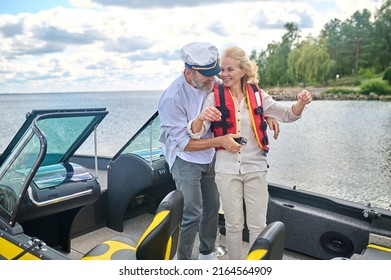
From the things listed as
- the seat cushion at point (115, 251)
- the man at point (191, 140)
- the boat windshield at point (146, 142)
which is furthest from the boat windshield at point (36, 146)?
the man at point (191, 140)

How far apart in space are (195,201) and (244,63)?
683 millimetres

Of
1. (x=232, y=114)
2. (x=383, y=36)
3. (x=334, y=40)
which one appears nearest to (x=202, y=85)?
(x=232, y=114)

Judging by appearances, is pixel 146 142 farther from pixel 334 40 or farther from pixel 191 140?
pixel 334 40

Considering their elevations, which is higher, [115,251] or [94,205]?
[115,251]

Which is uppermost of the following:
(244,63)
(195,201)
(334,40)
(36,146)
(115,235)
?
(334,40)

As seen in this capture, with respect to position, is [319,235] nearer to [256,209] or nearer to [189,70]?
[256,209]

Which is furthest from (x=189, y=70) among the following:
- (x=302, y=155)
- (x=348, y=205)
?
(x=302, y=155)

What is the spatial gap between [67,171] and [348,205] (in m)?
1.65

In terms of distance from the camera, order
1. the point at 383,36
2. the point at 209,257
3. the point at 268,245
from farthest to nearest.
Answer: the point at 383,36 → the point at 209,257 → the point at 268,245

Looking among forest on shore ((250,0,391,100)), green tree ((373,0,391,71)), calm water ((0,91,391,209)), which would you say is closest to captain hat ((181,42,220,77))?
calm water ((0,91,391,209))

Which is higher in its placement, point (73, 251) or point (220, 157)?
point (220, 157)

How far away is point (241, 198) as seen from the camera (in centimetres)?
177

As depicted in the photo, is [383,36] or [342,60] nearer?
[383,36]
